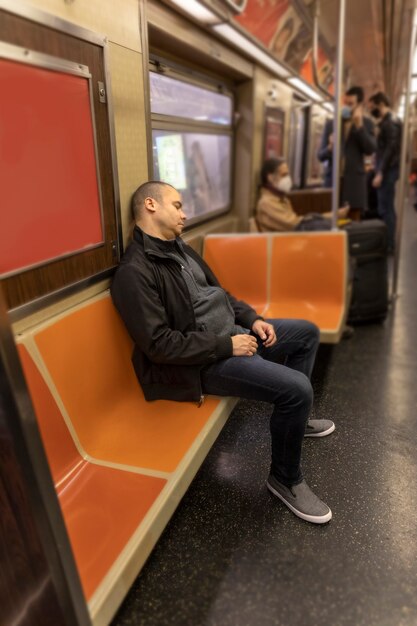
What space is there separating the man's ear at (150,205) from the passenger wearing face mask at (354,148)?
3.55 m

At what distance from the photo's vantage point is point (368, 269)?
4.09m

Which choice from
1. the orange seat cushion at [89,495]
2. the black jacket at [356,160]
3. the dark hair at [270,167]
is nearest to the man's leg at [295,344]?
the orange seat cushion at [89,495]

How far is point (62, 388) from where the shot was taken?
1725 millimetres

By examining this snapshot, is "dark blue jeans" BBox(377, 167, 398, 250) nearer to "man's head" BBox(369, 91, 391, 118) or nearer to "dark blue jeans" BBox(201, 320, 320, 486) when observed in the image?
A: "man's head" BBox(369, 91, 391, 118)

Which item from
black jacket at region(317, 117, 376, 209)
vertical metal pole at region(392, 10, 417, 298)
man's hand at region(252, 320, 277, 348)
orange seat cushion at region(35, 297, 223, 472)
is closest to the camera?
orange seat cushion at region(35, 297, 223, 472)

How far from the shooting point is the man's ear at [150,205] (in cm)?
219

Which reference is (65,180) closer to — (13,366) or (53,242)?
(53,242)

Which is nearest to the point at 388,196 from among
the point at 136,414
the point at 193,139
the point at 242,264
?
the point at 193,139

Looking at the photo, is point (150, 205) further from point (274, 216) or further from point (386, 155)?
point (386, 155)

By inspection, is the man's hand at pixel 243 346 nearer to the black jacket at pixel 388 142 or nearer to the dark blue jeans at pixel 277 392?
the dark blue jeans at pixel 277 392

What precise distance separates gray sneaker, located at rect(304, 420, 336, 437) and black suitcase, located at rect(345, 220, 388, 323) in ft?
5.83

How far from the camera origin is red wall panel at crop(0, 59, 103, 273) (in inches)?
61.2

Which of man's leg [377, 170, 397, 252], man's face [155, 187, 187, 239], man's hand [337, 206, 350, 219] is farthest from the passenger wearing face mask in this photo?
man's face [155, 187, 187, 239]

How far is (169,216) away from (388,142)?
15.8 feet
